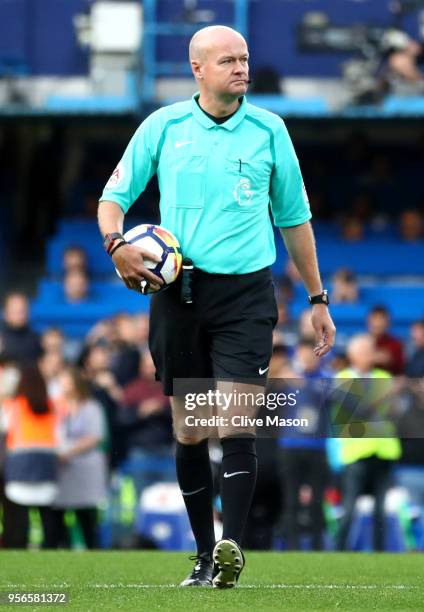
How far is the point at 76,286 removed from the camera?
17.7m

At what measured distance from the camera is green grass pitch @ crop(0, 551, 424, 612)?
5.77m

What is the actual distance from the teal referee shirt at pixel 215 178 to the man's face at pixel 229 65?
0.13m

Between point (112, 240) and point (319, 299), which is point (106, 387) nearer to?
point (319, 299)

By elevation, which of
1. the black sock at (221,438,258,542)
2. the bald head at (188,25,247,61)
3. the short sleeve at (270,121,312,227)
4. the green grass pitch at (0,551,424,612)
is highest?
the bald head at (188,25,247,61)

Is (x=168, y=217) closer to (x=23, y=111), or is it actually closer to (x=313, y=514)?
(x=313, y=514)

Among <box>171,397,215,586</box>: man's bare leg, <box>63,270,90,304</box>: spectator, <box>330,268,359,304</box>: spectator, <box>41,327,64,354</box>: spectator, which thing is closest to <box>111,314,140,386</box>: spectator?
<box>41,327,64,354</box>: spectator

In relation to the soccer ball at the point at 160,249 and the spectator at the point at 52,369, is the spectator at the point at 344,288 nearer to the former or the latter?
the spectator at the point at 52,369

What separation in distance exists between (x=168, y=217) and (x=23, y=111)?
12.8 meters

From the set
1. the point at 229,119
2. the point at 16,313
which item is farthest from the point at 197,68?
the point at 16,313

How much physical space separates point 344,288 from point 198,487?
10526 mm

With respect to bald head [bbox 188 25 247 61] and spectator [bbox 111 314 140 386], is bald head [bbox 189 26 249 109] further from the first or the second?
spectator [bbox 111 314 140 386]

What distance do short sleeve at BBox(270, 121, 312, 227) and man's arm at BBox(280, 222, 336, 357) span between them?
5cm

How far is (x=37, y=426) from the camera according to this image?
40.1ft

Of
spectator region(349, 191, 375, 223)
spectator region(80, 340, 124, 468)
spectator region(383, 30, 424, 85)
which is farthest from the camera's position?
spectator region(349, 191, 375, 223)
